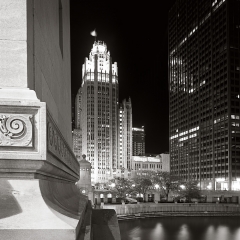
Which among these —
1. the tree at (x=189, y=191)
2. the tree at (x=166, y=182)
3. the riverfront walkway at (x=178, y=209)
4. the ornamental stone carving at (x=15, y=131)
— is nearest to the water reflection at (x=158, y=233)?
the riverfront walkway at (x=178, y=209)

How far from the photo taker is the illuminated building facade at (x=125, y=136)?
17925 cm

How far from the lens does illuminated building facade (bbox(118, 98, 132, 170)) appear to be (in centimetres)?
17925

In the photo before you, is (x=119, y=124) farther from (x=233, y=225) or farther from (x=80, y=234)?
(x=80, y=234)

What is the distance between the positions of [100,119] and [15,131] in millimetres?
166001

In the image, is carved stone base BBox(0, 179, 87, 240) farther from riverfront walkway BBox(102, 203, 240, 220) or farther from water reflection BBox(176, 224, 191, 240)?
riverfront walkway BBox(102, 203, 240, 220)

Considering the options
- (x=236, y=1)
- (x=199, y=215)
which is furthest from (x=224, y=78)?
(x=199, y=215)

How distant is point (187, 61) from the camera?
143500mm

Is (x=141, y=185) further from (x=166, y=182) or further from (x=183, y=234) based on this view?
(x=183, y=234)

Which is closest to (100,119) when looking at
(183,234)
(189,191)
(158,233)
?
(189,191)

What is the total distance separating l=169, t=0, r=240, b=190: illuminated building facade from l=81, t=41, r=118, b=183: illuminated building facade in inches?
1321

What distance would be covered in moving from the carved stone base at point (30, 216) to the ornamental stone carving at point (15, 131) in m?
0.30

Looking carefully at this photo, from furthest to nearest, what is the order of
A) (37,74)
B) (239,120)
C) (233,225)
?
(239,120), (233,225), (37,74)

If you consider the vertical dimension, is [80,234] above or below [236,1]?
below

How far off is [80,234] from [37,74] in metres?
1.45
